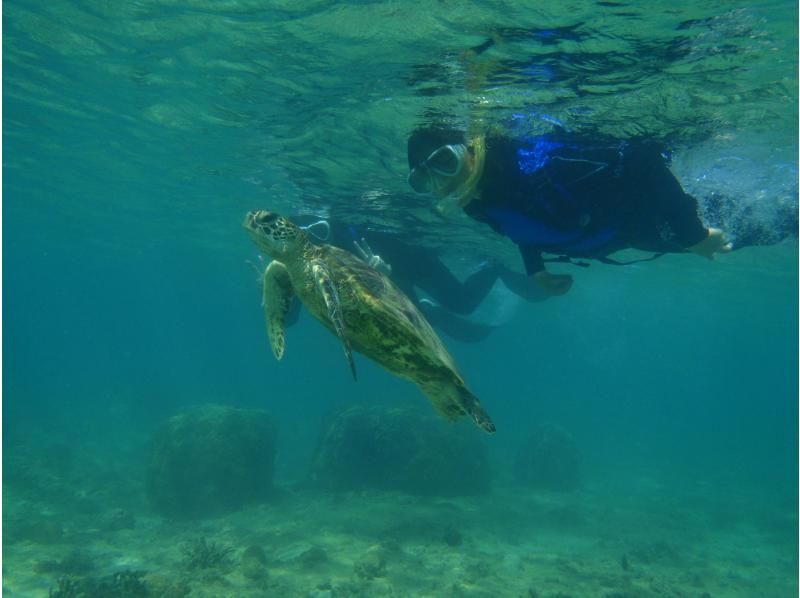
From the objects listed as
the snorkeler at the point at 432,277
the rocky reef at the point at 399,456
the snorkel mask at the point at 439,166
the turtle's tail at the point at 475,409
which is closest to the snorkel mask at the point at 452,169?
the snorkel mask at the point at 439,166

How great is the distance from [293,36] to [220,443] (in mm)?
13305

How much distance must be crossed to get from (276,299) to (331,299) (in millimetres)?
1630

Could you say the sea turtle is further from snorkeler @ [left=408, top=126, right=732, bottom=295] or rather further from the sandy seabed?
the sandy seabed

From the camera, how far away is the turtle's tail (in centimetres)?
427

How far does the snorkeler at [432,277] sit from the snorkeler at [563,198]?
6.77 meters

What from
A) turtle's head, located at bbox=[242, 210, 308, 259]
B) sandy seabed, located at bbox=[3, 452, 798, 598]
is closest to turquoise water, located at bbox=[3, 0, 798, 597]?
sandy seabed, located at bbox=[3, 452, 798, 598]

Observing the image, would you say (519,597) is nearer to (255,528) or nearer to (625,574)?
(625,574)

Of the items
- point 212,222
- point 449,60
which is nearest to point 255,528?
point 449,60

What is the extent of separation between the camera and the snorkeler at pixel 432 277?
1554 centimetres

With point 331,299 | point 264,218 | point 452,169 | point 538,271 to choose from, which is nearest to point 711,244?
point 538,271

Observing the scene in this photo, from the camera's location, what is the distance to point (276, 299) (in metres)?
5.53

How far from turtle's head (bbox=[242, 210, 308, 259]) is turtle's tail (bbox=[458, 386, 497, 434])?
6.96 ft

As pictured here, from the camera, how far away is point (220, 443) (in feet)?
55.6

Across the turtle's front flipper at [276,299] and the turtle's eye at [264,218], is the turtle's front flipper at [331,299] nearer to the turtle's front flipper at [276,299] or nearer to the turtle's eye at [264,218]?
the turtle's eye at [264,218]
